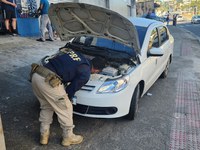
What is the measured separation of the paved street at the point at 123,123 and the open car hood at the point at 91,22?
49.3 inches

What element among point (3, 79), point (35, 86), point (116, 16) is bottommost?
→ point (3, 79)

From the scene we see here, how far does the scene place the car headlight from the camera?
3.82 metres

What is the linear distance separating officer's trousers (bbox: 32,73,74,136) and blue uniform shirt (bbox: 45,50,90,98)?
143 millimetres

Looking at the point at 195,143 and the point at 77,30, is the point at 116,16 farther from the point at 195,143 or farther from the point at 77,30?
the point at 195,143

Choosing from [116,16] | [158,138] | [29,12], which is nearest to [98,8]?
[116,16]

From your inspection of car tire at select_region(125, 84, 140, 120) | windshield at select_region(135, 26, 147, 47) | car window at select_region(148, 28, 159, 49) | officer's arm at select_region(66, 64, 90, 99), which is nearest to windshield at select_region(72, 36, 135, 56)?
windshield at select_region(135, 26, 147, 47)

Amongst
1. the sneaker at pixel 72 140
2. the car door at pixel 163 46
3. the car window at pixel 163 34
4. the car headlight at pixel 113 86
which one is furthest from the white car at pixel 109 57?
the car window at pixel 163 34

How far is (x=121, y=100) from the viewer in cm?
388

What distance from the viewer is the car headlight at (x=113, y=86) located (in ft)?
12.5

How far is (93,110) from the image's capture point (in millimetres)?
3848

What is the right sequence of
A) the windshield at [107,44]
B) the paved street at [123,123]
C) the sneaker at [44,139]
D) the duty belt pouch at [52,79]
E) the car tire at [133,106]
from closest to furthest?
the duty belt pouch at [52,79] < the sneaker at [44,139] < the paved street at [123,123] < the car tire at [133,106] < the windshield at [107,44]

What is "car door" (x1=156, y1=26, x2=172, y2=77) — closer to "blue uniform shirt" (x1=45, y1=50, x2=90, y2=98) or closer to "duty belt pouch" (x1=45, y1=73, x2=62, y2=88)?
"blue uniform shirt" (x1=45, y1=50, x2=90, y2=98)

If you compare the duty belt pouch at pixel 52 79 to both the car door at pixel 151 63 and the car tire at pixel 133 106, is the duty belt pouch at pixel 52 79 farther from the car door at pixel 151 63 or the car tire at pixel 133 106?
the car door at pixel 151 63

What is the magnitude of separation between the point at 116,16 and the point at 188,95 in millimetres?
3012
